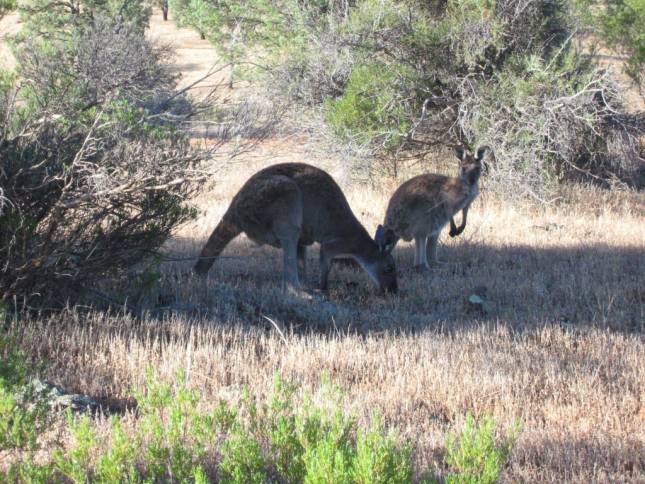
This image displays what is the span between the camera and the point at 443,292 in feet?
29.1

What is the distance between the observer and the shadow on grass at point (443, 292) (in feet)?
25.2

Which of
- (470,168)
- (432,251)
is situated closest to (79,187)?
(432,251)

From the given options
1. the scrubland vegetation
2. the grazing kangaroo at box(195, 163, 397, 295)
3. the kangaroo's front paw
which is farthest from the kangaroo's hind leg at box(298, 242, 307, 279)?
the kangaroo's front paw

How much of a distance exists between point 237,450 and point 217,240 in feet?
17.3

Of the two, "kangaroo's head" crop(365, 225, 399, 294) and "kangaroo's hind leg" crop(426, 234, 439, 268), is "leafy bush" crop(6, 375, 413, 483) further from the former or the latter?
"kangaroo's hind leg" crop(426, 234, 439, 268)

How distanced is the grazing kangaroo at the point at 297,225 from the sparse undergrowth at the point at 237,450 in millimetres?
4236

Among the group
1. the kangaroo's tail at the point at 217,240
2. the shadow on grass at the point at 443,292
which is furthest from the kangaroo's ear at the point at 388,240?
the kangaroo's tail at the point at 217,240

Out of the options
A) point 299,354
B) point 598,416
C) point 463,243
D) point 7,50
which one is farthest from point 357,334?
point 7,50

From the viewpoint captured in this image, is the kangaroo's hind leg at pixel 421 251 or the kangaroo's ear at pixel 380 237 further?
→ the kangaroo's hind leg at pixel 421 251

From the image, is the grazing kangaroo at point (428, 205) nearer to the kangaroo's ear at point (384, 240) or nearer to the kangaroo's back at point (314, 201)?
the kangaroo's ear at point (384, 240)

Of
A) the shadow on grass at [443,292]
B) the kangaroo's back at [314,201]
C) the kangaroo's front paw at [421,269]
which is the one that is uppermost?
the kangaroo's back at [314,201]

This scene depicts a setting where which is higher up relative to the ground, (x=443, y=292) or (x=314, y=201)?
(x=314, y=201)

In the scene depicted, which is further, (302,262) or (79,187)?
(302,262)

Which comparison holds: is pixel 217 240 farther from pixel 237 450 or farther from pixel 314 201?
pixel 237 450
